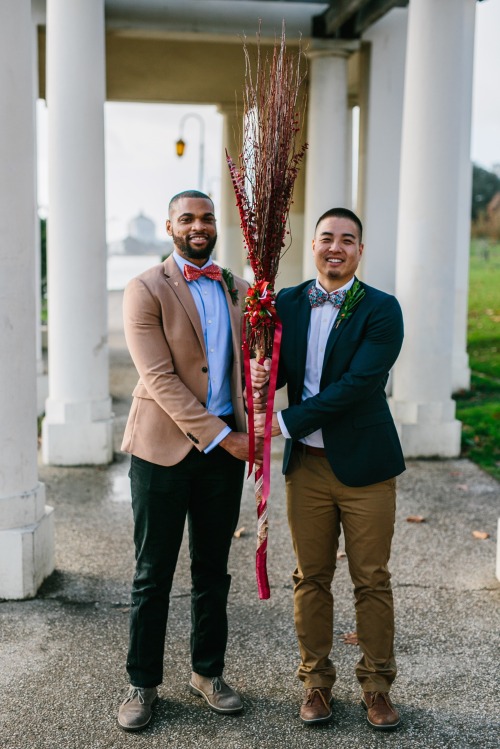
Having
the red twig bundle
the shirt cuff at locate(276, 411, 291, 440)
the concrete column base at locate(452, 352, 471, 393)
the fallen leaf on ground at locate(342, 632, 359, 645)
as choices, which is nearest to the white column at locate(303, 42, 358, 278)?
the concrete column base at locate(452, 352, 471, 393)

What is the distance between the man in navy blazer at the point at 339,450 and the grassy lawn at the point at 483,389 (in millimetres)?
4588

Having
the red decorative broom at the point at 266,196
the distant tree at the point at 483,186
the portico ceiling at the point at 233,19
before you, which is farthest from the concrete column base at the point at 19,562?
the distant tree at the point at 483,186

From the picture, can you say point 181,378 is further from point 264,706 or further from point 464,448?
point 464,448

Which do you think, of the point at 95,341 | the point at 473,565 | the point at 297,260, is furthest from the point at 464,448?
the point at 297,260

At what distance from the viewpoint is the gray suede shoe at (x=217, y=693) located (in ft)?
13.2

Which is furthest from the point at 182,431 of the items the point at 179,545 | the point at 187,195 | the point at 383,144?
the point at 383,144

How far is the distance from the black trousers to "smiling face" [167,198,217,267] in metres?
0.86

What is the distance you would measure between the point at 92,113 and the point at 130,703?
A: 19.3ft

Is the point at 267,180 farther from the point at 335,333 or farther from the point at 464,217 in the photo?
the point at 464,217

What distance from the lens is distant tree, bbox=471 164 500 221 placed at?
190 feet

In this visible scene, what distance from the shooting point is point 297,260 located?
15.3m

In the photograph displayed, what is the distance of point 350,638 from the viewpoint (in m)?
4.80

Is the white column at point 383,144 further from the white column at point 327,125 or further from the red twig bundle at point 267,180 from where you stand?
the red twig bundle at point 267,180

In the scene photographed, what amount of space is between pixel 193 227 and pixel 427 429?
17.9ft
